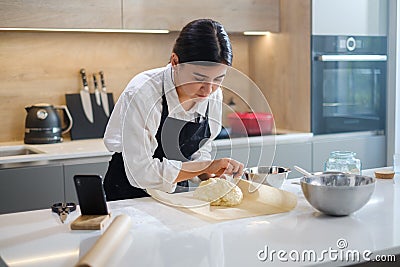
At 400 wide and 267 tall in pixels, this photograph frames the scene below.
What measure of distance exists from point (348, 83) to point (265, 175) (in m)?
1.90

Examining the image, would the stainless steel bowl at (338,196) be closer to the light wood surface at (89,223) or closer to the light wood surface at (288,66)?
the light wood surface at (89,223)

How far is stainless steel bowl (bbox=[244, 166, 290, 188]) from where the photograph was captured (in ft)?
6.26

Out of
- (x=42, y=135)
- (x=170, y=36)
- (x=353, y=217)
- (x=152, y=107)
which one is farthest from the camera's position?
(x=170, y=36)

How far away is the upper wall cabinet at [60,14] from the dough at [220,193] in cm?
155

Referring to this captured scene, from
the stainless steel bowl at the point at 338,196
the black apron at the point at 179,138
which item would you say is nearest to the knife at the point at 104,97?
the black apron at the point at 179,138

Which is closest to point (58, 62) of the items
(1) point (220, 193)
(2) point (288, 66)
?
(2) point (288, 66)

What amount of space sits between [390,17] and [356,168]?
1950 mm

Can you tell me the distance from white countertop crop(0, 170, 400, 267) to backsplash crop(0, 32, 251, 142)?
1627mm

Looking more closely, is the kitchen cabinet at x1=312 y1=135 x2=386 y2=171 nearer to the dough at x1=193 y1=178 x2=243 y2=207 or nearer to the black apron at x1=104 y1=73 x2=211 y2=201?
the black apron at x1=104 y1=73 x2=211 y2=201

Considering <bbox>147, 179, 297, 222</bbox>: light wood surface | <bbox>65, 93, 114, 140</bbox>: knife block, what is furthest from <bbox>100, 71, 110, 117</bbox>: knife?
<bbox>147, 179, 297, 222</bbox>: light wood surface

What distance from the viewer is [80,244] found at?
143cm

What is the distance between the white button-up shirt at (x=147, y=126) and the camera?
5.76 ft

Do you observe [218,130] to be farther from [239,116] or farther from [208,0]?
[208,0]

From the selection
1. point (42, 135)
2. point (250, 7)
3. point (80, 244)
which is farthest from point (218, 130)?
point (250, 7)
